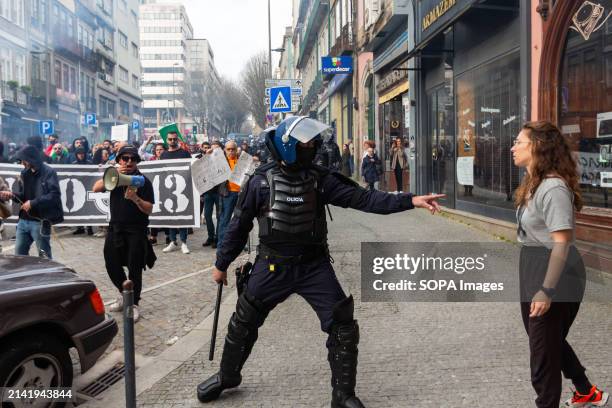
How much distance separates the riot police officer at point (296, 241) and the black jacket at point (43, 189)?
342cm

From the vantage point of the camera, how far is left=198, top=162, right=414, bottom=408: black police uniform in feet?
11.1

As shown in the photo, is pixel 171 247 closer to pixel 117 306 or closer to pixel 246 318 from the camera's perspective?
pixel 117 306

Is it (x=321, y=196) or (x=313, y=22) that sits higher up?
(x=313, y=22)

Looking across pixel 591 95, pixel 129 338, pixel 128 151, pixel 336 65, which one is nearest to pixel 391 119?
pixel 336 65

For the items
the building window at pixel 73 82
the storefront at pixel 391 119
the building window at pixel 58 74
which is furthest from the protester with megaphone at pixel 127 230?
the building window at pixel 73 82

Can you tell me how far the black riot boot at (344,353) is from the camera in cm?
335

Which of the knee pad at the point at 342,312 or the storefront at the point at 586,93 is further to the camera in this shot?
the storefront at the point at 586,93

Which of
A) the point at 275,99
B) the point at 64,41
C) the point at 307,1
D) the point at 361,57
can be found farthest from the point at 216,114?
the point at 275,99

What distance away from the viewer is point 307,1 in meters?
44.2

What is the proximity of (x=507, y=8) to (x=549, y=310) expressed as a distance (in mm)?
7859

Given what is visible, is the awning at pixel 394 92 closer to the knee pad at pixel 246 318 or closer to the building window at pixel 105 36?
the knee pad at pixel 246 318

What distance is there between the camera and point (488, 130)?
10633 mm

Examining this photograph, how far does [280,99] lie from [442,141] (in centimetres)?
416
